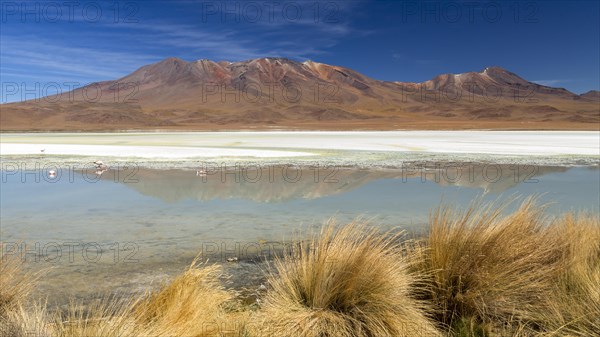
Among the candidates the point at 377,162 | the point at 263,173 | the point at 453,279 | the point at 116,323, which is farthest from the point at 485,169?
the point at 116,323

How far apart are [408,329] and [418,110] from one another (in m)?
162

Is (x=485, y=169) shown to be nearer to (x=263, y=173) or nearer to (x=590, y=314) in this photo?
(x=263, y=173)

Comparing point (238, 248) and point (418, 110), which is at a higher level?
point (418, 110)

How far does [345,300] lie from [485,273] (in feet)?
3.38

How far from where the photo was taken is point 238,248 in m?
5.63

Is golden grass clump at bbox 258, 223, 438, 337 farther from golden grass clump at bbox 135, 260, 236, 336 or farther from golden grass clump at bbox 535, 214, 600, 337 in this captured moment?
golden grass clump at bbox 535, 214, 600, 337

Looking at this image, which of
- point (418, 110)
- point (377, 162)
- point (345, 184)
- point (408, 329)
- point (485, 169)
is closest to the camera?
point (408, 329)

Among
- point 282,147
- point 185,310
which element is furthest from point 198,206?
point 282,147

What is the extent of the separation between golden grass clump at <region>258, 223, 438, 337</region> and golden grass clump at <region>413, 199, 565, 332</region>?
254 mm

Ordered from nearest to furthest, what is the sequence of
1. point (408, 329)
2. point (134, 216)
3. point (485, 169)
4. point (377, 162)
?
point (408, 329) → point (134, 216) → point (485, 169) → point (377, 162)

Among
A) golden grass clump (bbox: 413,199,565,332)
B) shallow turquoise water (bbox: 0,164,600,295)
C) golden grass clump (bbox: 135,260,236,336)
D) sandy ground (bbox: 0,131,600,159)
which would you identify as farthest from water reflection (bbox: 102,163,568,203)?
golden grass clump (bbox: 135,260,236,336)

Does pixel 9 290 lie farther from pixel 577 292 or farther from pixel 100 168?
pixel 100 168

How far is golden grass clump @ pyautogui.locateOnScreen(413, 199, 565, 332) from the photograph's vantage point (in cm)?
347

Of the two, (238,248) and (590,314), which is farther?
(238,248)
